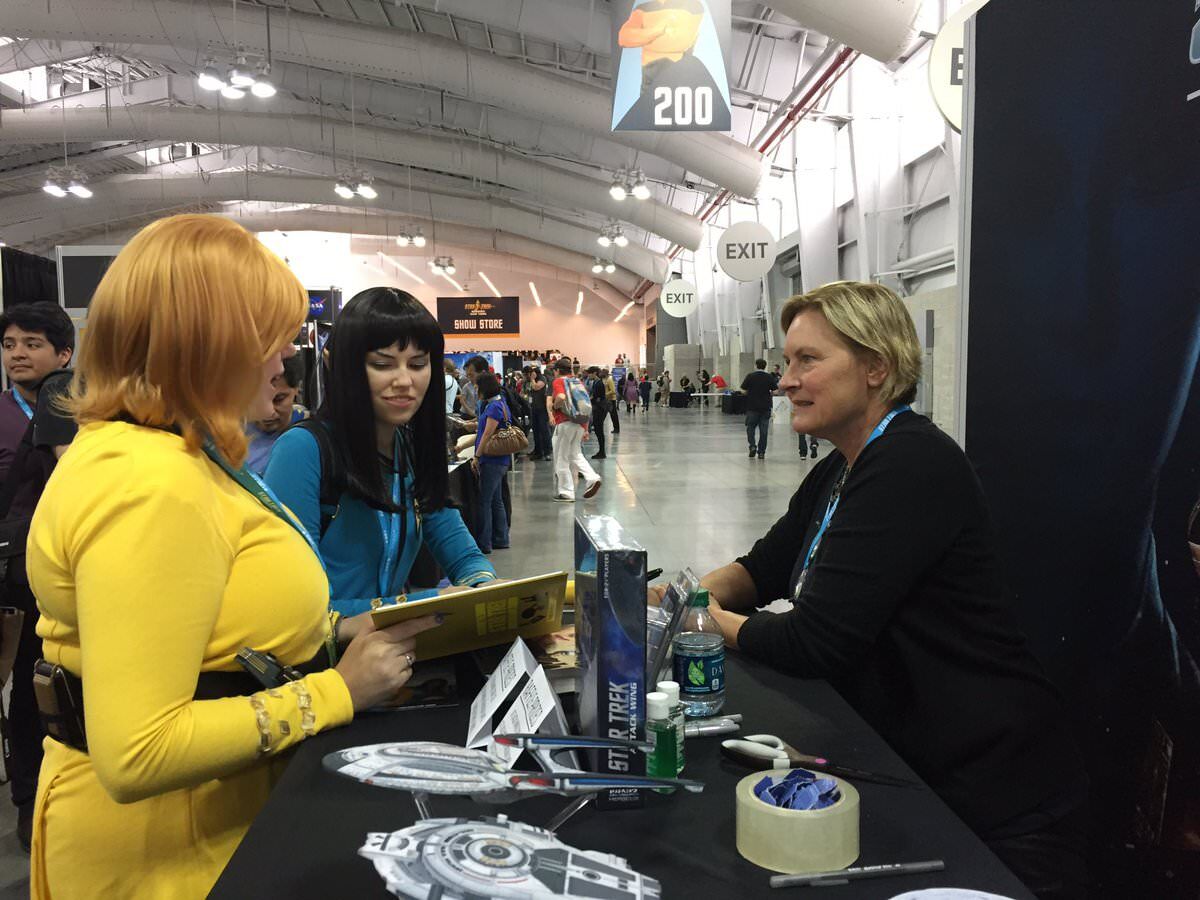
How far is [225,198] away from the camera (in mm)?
19109

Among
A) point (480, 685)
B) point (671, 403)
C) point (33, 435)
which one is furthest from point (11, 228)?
point (480, 685)

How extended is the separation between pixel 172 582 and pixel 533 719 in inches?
16.5

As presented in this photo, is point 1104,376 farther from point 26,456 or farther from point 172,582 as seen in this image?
point 26,456

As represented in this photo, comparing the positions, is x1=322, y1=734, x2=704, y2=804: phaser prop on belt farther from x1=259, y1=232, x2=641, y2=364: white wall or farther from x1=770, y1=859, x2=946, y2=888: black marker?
x1=259, y1=232, x2=641, y2=364: white wall

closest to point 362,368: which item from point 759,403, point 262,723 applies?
point 262,723

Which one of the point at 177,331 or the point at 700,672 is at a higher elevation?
→ the point at 177,331

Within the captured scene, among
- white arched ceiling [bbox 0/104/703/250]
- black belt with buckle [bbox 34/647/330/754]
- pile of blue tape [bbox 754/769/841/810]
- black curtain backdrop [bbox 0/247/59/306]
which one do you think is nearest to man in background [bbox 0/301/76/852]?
black belt with buckle [bbox 34/647/330/754]

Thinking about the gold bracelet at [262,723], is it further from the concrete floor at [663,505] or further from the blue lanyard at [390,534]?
the concrete floor at [663,505]

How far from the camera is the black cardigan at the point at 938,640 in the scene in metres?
1.25

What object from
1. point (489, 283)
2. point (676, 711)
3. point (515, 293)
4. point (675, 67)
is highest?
point (489, 283)

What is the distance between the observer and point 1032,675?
1289mm

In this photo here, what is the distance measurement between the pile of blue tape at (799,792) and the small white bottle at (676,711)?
13cm

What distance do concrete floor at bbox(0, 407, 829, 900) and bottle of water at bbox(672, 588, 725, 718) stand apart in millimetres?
2058

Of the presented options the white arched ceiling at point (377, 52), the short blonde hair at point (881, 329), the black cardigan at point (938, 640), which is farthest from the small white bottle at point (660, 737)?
the white arched ceiling at point (377, 52)
